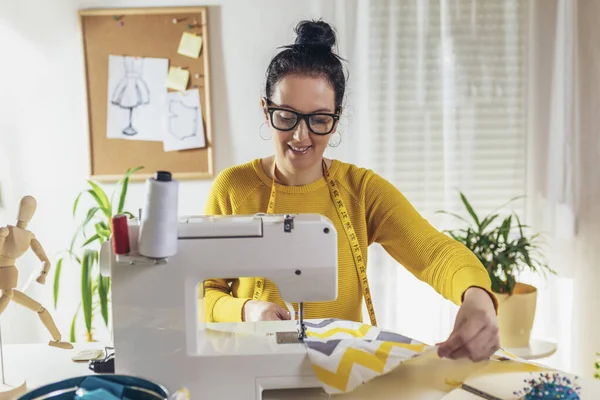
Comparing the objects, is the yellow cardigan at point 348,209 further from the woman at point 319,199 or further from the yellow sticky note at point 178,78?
the yellow sticky note at point 178,78

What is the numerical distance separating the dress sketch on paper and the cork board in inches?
1.5

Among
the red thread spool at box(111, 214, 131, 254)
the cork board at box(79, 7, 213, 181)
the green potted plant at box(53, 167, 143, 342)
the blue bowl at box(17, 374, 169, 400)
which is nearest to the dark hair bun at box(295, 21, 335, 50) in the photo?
the red thread spool at box(111, 214, 131, 254)

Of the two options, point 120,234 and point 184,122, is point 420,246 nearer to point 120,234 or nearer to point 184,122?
point 120,234

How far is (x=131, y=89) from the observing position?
2.79m

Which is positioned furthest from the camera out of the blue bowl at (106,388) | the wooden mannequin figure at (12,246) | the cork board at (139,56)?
the cork board at (139,56)

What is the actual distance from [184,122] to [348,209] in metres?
1.43

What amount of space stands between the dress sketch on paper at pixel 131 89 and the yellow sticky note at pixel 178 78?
0.11 m

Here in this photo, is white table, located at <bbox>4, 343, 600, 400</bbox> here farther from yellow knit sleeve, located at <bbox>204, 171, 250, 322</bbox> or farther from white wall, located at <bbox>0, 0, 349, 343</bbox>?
white wall, located at <bbox>0, 0, 349, 343</bbox>

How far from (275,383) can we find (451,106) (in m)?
2.00

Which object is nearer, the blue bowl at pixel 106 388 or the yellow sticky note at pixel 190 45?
the blue bowl at pixel 106 388

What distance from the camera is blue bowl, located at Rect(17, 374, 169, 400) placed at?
919 millimetres

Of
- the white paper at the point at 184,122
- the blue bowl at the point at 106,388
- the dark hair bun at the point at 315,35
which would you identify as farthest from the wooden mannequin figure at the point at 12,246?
the white paper at the point at 184,122

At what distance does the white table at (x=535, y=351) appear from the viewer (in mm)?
2406

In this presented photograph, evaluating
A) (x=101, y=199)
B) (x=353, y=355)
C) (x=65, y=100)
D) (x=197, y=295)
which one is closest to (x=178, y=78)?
(x=65, y=100)
